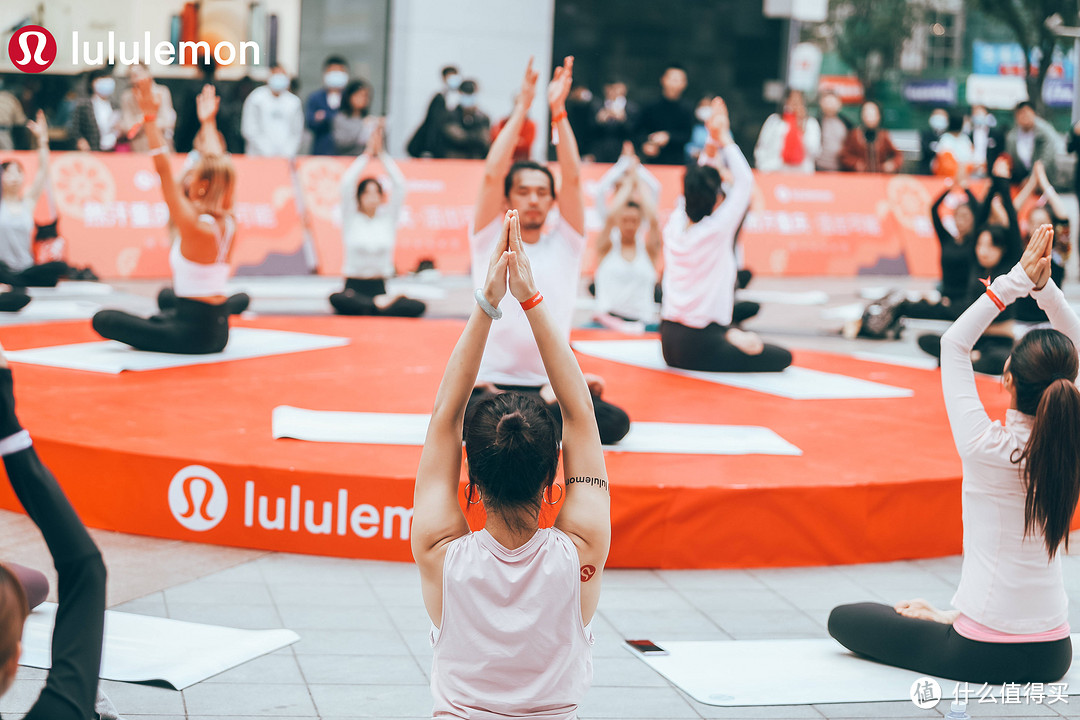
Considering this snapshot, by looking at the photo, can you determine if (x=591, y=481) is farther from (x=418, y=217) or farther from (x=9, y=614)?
(x=418, y=217)

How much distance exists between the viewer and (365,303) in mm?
9547

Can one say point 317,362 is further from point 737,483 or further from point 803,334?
point 803,334

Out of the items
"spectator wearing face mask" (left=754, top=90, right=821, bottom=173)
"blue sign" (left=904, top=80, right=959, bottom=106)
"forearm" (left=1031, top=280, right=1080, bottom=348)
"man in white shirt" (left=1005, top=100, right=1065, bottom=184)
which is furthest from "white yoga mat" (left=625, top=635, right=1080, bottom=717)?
"blue sign" (left=904, top=80, right=959, bottom=106)

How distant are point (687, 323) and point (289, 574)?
3461mm

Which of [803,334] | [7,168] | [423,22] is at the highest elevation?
[423,22]

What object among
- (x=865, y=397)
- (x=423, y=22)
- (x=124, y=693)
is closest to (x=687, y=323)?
(x=865, y=397)

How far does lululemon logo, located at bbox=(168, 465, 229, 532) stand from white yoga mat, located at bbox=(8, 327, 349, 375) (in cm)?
206

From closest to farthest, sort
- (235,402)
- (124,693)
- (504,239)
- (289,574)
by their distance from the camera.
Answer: (504,239) → (124,693) → (289,574) → (235,402)

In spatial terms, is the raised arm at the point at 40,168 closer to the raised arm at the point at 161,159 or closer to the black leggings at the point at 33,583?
the raised arm at the point at 161,159

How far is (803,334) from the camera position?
10648 mm

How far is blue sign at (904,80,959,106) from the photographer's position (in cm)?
4533

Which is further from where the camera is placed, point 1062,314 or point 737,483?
point 737,483

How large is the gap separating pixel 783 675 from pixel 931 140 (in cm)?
1634

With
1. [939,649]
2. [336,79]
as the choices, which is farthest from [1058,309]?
[336,79]
